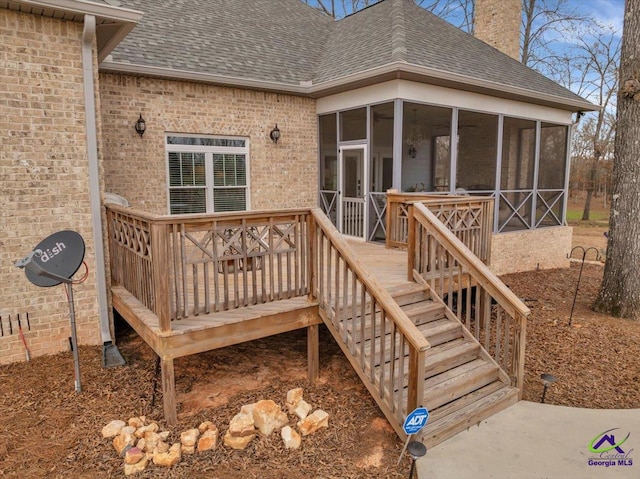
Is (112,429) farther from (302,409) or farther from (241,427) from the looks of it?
(302,409)

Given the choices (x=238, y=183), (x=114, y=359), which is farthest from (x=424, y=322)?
(x=238, y=183)

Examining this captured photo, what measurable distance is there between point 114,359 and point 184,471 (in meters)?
2.12

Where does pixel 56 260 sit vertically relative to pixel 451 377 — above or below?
above

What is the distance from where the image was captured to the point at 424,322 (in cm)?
482

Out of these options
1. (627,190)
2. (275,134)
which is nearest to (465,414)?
(627,190)

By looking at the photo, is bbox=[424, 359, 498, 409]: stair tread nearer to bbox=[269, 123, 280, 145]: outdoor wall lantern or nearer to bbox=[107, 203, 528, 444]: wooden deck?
bbox=[107, 203, 528, 444]: wooden deck

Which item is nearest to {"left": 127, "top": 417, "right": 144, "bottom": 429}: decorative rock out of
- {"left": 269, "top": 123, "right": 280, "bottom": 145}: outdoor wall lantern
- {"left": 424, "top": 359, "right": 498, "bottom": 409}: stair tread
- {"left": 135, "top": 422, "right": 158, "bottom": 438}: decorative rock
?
{"left": 135, "top": 422, "right": 158, "bottom": 438}: decorative rock

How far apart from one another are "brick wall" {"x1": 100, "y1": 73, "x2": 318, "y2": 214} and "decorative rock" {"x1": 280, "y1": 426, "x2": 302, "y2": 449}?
5161 mm

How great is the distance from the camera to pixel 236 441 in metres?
3.60

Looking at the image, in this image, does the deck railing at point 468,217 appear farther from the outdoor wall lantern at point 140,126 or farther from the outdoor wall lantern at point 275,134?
the outdoor wall lantern at point 140,126

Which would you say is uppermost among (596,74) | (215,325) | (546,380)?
(596,74)

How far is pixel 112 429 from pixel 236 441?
1.07m

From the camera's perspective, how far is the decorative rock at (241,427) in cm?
363

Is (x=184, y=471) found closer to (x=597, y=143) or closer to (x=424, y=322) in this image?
(x=424, y=322)
